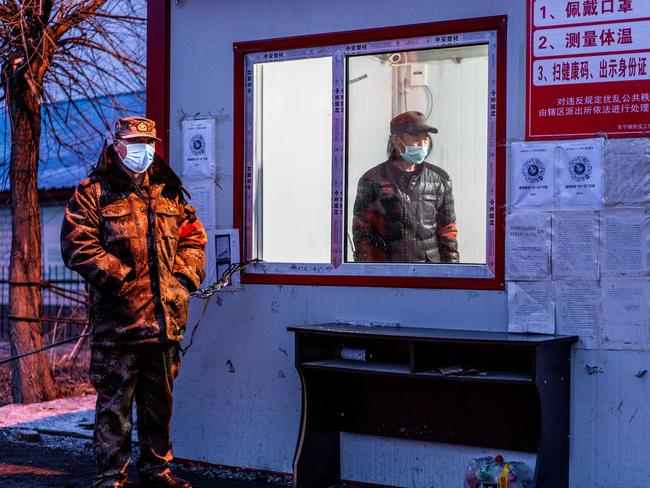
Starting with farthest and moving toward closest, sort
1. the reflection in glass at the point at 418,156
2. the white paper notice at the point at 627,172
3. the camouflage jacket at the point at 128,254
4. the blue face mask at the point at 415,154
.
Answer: the blue face mask at the point at 415,154 → the reflection in glass at the point at 418,156 → the camouflage jacket at the point at 128,254 → the white paper notice at the point at 627,172

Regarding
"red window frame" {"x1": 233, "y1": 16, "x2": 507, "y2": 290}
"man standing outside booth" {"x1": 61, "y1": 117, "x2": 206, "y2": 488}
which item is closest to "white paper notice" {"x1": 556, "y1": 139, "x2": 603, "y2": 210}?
"red window frame" {"x1": 233, "y1": 16, "x2": 507, "y2": 290}

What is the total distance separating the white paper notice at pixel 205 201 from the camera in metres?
7.31

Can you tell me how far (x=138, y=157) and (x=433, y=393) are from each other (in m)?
2.32

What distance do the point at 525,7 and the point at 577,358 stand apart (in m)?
2.08

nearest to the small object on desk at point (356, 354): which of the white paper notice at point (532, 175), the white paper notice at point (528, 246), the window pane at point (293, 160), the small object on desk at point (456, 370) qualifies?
the small object on desk at point (456, 370)

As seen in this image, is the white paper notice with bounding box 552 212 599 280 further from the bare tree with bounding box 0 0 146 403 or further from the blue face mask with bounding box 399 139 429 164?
the bare tree with bounding box 0 0 146 403

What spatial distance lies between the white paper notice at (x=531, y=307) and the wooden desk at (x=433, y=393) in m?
0.15

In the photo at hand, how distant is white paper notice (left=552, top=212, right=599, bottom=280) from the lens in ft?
19.6

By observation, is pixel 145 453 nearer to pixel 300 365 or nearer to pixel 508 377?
pixel 300 365

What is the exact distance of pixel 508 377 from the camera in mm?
5719

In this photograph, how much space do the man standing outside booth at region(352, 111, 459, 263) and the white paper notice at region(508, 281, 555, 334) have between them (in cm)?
55

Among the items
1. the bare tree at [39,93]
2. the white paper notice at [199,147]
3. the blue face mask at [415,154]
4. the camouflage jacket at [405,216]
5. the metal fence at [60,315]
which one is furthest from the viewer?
the metal fence at [60,315]

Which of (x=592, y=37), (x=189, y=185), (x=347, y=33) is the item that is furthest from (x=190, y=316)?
(x=592, y=37)

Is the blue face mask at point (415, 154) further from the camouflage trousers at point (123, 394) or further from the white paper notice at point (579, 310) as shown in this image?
the camouflage trousers at point (123, 394)
